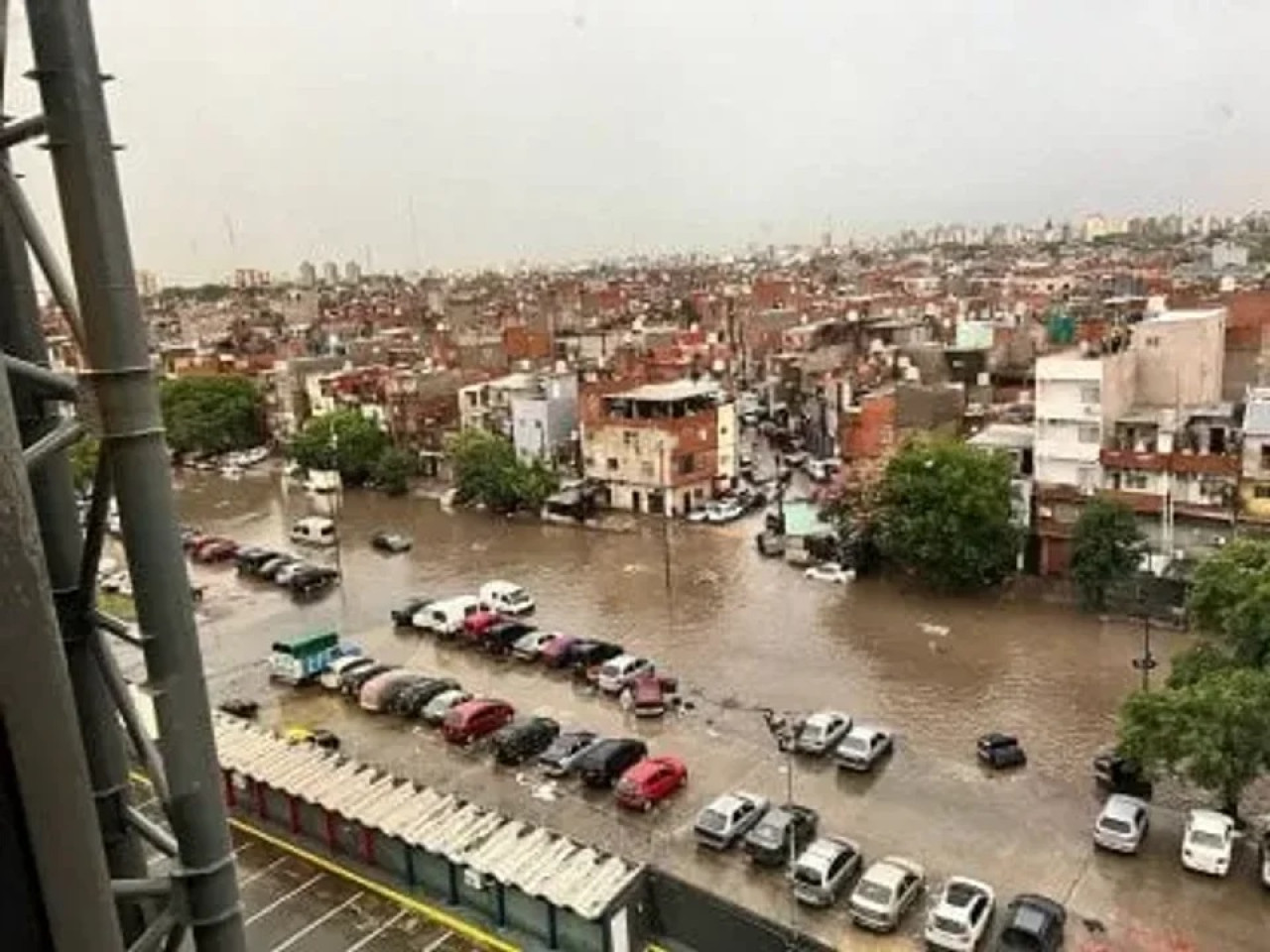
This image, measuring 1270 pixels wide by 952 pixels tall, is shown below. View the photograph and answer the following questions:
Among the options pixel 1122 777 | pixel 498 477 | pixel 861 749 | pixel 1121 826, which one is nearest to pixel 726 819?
pixel 861 749

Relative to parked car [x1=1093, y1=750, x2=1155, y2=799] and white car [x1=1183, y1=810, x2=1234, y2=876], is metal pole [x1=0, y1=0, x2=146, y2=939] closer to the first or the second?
white car [x1=1183, y1=810, x2=1234, y2=876]

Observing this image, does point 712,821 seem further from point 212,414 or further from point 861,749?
point 212,414

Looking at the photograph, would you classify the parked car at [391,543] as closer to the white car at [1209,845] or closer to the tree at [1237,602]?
the tree at [1237,602]

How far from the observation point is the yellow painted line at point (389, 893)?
317 inches

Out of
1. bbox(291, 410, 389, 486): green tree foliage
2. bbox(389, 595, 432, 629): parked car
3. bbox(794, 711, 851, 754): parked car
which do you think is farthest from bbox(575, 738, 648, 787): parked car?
bbox(291, 410, 389, 486): green tree foliage

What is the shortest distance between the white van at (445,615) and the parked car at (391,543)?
519cm

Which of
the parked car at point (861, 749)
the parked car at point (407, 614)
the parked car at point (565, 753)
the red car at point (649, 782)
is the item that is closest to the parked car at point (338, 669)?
the parked car at point (407, 614)

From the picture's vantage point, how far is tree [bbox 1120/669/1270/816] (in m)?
9.22

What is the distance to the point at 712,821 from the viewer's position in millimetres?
9914

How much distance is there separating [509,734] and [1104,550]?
30.4ft

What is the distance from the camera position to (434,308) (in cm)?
6906

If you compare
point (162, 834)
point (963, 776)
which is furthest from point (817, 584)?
point (162, 834)

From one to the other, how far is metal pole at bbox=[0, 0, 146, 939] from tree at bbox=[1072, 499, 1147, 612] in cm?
1594

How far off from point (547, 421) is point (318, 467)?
6.07 m
